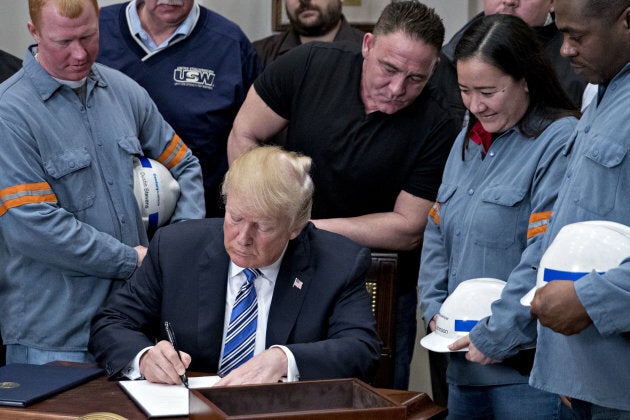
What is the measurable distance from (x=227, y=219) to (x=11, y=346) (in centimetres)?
96

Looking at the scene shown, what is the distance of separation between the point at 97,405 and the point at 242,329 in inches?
19.3

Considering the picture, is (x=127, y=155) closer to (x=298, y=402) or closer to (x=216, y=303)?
(x=216, y=303)

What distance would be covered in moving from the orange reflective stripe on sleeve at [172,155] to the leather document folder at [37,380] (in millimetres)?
1032

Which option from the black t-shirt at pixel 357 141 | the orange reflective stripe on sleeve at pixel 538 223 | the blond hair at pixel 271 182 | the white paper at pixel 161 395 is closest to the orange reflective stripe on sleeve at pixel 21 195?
the blond hair at pixel 271 182

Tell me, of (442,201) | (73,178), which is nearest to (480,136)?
(442,201)

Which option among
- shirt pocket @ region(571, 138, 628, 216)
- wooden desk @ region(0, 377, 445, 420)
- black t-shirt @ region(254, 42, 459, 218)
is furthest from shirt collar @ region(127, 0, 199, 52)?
shirt pocket @ region(571, 138, 628, 216)

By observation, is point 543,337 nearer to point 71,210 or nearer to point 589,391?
point 589,391

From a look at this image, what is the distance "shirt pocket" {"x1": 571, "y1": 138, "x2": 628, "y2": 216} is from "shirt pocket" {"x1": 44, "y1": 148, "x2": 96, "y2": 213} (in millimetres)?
1501

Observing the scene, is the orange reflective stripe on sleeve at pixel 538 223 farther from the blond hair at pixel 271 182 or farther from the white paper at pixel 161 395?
the white paper at pixel 161 395

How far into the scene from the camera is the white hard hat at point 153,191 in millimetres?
3146

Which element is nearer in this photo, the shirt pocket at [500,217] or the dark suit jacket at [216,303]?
the dark suit jacket at [216,303]

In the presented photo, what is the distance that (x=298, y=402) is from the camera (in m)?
1.82

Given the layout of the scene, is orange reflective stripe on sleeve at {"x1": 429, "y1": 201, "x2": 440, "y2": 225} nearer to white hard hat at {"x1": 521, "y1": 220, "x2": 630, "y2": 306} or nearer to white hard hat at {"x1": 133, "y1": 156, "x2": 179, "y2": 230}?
white hard hat at {"x1": 133, "y1": 156, "x2": 179, "y2": 230}

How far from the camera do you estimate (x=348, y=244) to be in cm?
267
